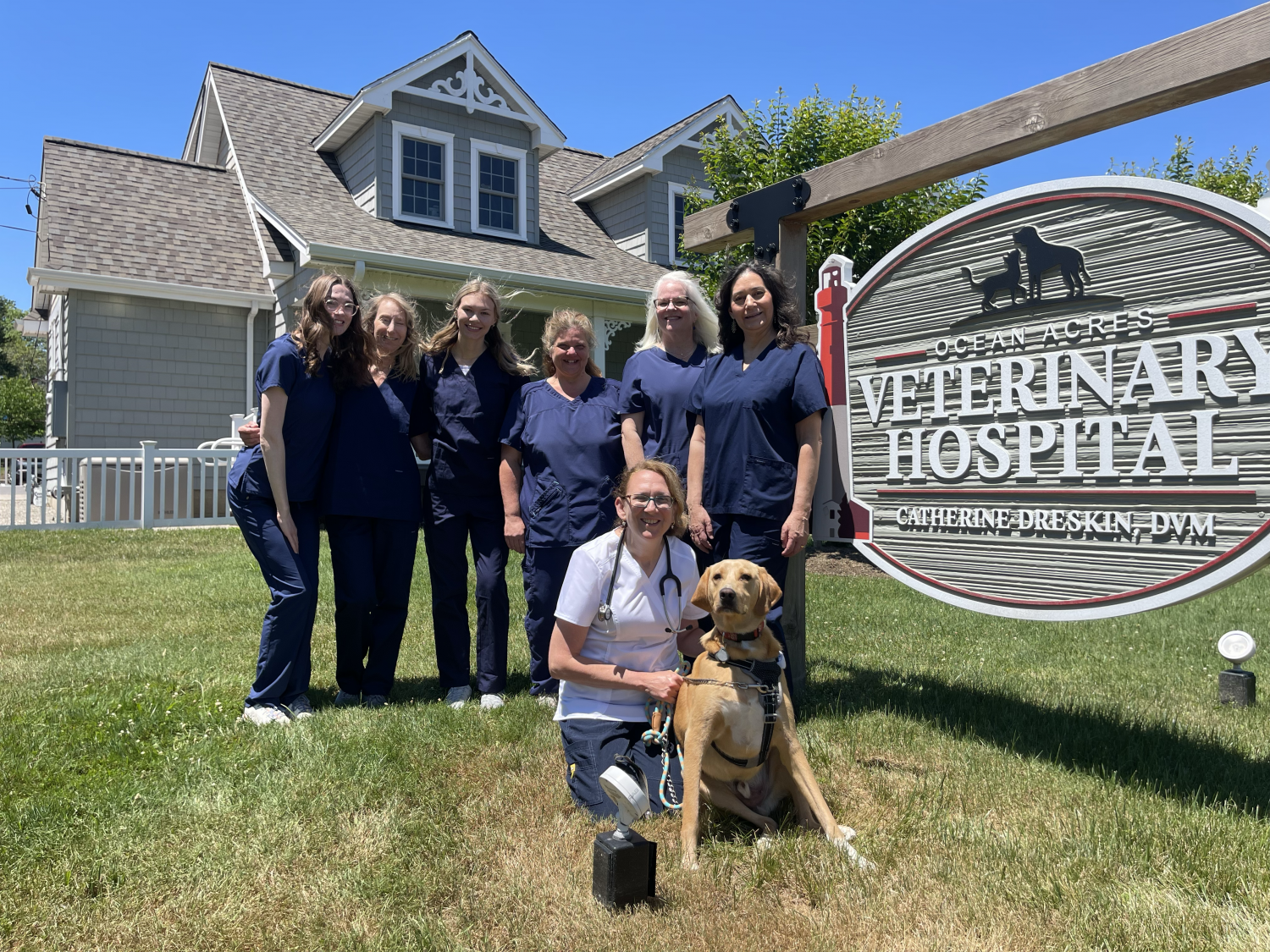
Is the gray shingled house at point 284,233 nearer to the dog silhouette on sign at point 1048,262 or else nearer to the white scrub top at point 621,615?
the white scrub top at point 621,615

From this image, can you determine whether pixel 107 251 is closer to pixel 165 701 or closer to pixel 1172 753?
pixel 165 701

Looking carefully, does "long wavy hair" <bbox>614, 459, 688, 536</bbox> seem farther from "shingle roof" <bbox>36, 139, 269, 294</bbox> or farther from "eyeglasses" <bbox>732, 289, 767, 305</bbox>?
"shingle roof" <bbox>36, 139, 269, 294</bbox>

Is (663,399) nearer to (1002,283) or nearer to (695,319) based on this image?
(695,319)

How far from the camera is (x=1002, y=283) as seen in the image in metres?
3.69

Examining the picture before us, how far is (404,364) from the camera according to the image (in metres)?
4.58

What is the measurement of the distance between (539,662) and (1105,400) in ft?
9.18

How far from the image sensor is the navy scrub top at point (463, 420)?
15.1ft

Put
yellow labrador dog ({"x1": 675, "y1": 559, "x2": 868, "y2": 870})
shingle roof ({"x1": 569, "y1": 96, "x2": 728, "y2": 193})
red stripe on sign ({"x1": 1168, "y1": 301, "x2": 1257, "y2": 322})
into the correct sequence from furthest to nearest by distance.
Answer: shingle roof ({"x1": 569, "y1": 96, "x2": 728, "y2": 193}), red stripe on sign ({"x1": 1168, "y1": 301, "x2": 1257, "y2": 322}), yellow labrador dog ({"x1": 675, "y1": 559, "x2": 868, "y2": 870})

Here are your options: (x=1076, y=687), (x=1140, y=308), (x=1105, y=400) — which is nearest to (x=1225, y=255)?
(x=1140, y=308)

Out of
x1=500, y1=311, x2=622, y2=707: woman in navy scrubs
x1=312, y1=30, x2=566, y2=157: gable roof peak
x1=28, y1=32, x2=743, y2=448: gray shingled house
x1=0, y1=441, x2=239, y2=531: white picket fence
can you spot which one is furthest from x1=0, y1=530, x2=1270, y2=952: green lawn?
x1=312, y1=30, x2=566, y2=157: gable roof peak

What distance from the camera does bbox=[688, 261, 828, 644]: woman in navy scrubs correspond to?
386 cm

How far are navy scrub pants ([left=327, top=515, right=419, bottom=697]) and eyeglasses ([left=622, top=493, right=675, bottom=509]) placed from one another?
1719mm

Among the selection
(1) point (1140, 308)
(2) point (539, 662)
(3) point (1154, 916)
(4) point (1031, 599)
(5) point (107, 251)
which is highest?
(5) point (107, 251)

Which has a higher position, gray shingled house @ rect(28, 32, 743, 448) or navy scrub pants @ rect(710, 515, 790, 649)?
gray shingled house @ rect(28, 32, 743, 448)
